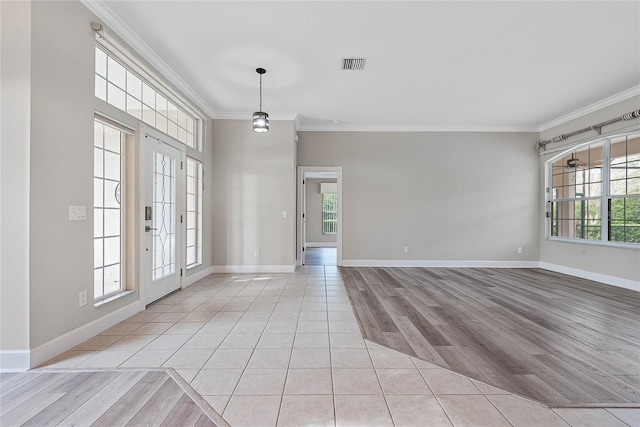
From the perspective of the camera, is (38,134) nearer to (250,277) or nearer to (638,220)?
(250,277)

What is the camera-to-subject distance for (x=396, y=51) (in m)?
3.24

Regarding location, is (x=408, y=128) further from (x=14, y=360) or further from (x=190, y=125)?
(x=14, y=360)

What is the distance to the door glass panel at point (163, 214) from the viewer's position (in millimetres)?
3617

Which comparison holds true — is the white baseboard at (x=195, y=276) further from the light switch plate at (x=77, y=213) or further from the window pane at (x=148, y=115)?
the window pane at (x=148, y=115)

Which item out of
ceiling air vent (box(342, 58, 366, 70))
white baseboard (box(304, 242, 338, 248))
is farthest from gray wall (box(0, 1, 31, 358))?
white baseboard (box(304, 242, 338, 248))

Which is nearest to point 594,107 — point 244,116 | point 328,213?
point 244,116

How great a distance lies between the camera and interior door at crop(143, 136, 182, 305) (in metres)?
3.39

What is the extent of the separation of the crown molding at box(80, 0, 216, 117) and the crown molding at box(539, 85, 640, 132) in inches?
258

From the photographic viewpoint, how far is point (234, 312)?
3262 mm

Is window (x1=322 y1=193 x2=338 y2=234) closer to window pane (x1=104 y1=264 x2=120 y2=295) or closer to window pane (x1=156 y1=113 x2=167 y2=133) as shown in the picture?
window pane (x1=156 y1=113 x2=167 y2=133)

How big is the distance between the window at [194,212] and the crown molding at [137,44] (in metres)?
1.04

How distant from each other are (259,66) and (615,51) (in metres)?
4.12

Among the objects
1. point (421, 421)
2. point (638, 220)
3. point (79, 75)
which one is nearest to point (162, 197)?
point (79, 75)

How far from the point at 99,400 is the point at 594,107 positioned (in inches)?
290
